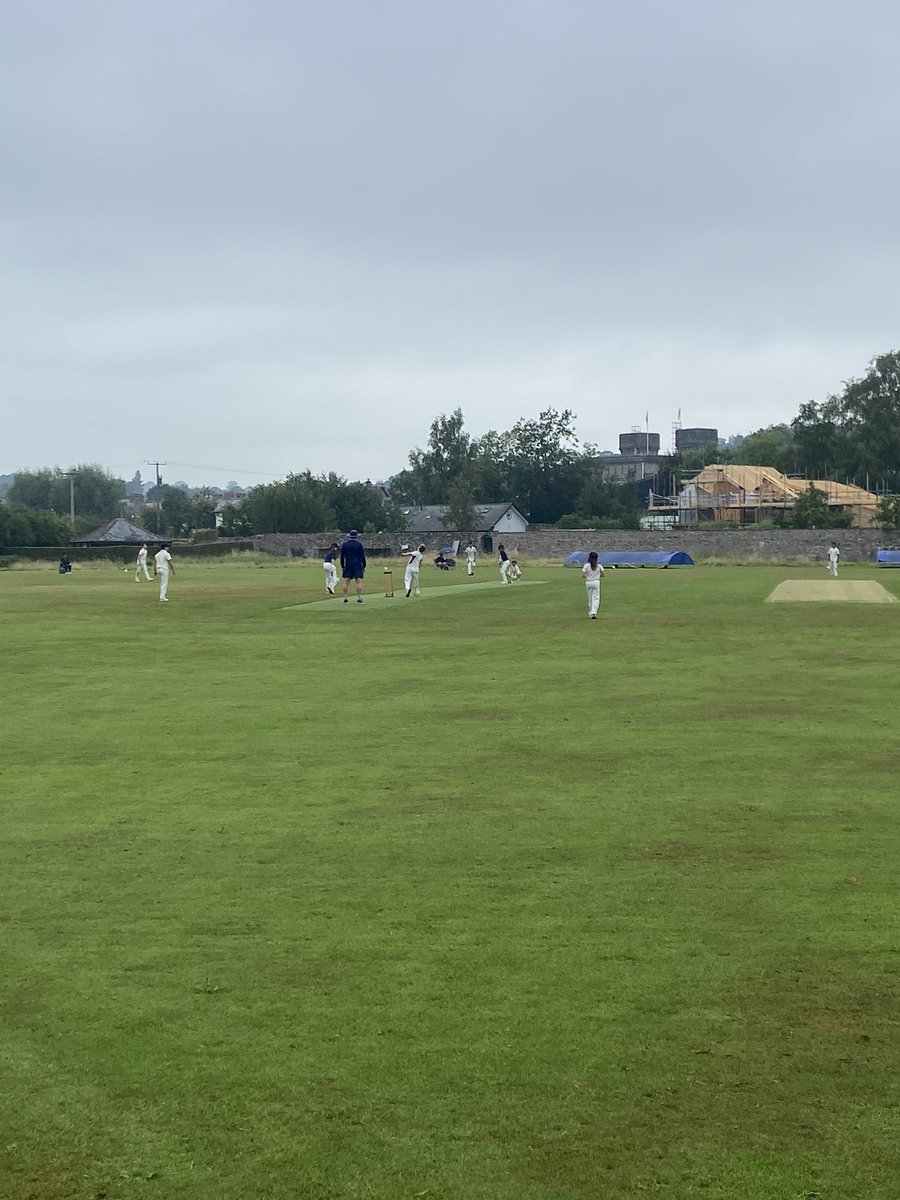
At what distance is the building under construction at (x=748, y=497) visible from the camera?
12244cm

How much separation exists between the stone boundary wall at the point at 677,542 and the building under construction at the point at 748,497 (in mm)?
13934

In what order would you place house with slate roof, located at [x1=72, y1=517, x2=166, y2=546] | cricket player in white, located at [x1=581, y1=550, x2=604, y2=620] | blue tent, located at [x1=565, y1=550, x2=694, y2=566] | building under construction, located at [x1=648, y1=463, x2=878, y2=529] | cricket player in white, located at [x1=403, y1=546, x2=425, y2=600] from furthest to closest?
house with slate roof, located at [x1=72, y1=517, x2=166, y2=546] → building under construction, located at [x1=648, y1=463, x2=878, y2=529] → blue tent, located at [x1=565, y1=550, x2=694, y2=566] → cricket player in white, located at [x1=403, y1=546, x2=425, y2=600] → cricket player in white, located at [x1=581, y1=550, x2=604, y2=620]

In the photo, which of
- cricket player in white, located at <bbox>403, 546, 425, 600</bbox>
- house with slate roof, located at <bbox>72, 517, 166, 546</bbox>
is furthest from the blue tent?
house with slate roof, located at <bbox>72, 517, 166, 546</bbox>

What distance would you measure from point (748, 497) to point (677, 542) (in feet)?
87.4

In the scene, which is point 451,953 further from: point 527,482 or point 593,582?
point 527,482

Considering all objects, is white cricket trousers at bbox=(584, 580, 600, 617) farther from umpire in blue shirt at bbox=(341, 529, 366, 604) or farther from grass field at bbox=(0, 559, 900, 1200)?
grass field at bbox=(0, 559, 900, 1200)

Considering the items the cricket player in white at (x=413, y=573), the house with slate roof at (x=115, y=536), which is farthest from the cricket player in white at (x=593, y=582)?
the house with slate roof at (x=115, y=536)

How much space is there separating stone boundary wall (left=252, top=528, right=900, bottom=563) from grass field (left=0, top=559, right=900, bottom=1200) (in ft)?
254

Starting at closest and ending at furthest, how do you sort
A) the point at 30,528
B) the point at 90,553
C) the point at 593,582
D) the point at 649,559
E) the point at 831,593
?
the point at 593,582, the point at 831,593, the point at 649,559, the point at 90,553, the point at 30,528

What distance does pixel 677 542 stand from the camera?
106 m

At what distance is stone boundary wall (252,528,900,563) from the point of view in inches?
3917

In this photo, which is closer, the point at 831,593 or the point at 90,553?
the point at 831,593

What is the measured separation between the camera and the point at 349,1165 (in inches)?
199

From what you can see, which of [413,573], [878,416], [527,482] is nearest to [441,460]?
[527,482]
